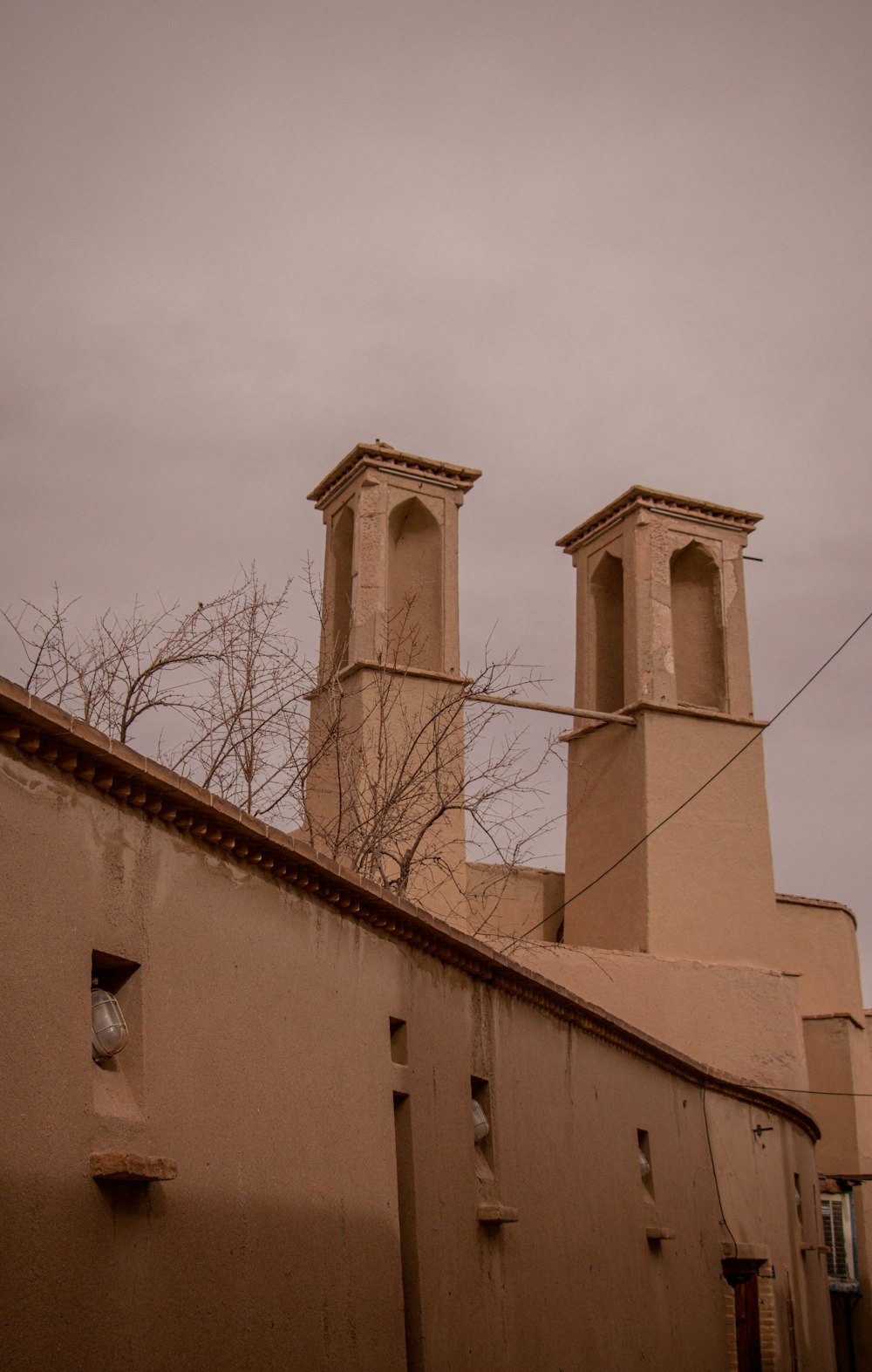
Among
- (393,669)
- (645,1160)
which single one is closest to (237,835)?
(645,1160)

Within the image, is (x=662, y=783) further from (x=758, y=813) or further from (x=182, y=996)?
(x=182, y=996)

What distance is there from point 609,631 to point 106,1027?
1608cm

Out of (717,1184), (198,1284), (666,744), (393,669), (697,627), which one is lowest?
(198,1284)

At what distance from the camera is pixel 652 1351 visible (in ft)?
36.1

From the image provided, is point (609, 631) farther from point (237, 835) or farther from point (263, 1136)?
point (263, 1136)

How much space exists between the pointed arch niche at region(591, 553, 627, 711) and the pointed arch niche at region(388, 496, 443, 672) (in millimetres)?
2525

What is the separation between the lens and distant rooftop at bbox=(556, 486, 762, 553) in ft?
65.7

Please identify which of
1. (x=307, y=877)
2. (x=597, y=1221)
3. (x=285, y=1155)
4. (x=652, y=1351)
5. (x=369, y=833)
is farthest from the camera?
(x=369, y=833)

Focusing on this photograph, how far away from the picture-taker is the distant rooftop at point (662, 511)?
20.0 m

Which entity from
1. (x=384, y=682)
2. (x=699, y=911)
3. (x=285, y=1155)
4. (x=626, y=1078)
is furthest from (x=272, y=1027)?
(x=699, y=911)

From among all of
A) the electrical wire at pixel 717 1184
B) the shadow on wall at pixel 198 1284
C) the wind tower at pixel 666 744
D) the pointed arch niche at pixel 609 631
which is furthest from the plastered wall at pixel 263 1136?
the pointed arch niche at pixel 609 631

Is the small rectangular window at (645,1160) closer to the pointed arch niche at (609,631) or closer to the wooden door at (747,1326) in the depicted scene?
the wooden door at (747,1326)

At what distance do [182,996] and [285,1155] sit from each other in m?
0.94

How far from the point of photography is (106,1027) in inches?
207
